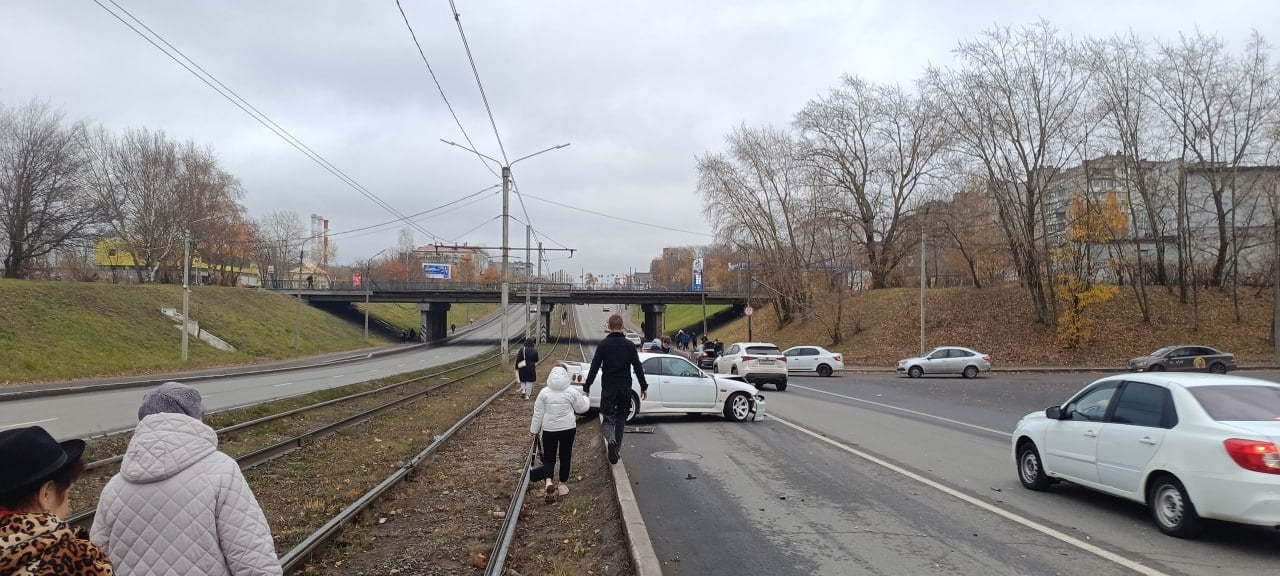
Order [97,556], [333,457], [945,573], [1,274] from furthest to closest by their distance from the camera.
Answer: [1,274] < [333,457] < [945,573] < [97,556]

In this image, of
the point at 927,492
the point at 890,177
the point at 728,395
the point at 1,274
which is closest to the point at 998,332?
the point at 890,177

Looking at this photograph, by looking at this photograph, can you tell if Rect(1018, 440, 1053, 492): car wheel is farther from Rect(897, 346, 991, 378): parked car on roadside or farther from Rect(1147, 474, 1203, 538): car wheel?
Rect(897, 346, 991, 378): parked car on roadside

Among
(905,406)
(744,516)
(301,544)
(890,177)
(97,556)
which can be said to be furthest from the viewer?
(890,177)

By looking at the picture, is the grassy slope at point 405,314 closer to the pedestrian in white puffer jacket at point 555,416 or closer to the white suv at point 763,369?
the white suv at point 763,369

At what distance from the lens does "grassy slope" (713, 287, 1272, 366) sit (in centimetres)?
4231

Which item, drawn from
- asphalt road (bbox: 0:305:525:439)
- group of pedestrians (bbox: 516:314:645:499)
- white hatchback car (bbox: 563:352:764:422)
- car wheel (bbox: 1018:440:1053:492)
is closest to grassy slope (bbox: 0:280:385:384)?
asphalt road (bbox: 0:305:525:439)

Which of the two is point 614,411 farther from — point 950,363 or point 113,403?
point 950,363

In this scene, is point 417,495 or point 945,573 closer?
point 945,573

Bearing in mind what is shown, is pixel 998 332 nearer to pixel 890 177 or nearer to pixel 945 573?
pixel 890 177

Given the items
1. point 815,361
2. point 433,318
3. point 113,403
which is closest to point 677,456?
point 113,403

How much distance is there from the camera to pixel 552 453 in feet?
30.8

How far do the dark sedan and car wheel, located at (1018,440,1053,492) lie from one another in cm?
3033

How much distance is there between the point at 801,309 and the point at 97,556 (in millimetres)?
57470

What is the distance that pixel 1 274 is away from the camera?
48094 mm
